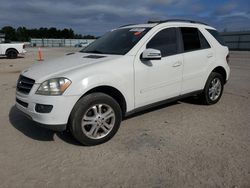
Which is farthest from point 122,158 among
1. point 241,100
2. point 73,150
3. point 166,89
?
point 241,100

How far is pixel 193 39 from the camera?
17.8 ft

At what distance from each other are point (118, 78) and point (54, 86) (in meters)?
0.97

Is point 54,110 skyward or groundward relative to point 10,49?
groundward

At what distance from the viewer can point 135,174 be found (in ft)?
10.4

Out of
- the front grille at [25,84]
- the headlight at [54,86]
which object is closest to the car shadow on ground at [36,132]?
the front grille at [25,84]

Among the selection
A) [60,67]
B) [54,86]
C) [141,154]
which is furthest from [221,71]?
[54,86]

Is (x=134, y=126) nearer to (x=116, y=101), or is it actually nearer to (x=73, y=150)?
(x=116, y=101)

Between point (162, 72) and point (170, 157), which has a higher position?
point (162, 72)

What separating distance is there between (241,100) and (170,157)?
12.5 feet

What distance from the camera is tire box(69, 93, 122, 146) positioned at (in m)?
3.72

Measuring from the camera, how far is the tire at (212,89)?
575 cm

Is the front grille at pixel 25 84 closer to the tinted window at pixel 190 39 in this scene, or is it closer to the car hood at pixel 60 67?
the car hood at pixel 60 67

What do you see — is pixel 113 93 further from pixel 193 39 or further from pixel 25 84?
pixel 193 39

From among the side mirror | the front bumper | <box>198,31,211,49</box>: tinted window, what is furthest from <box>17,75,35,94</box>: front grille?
<box>198,31,211,49</box>: tinted window
